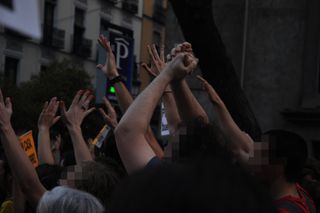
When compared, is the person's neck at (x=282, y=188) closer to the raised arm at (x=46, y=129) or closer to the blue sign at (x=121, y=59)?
the raised arm at (x=46, y=129)

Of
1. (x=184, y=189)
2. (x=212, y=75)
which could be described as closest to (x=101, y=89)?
(x=212, y=75)

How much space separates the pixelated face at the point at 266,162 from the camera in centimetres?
344

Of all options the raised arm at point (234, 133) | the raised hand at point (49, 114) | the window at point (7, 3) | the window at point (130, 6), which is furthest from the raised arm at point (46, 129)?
the window at point (130, 6)

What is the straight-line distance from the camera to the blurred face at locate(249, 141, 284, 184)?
3443 mm

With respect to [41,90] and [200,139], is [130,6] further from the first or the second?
[200,139]

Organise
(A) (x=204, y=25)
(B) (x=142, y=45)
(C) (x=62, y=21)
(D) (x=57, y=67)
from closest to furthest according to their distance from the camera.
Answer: (A) (x=204, y=25), (D) (x=57, y=67), (C) (x=62, y=21), (B) (x=142, y=45)

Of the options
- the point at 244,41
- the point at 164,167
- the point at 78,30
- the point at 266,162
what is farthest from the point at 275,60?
the point at 78,30

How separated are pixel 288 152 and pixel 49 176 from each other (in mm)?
1429

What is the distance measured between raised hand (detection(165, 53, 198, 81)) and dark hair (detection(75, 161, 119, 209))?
0.60m

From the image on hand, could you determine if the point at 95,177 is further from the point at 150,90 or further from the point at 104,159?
the point at 150,90

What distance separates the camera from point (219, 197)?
1133 mm

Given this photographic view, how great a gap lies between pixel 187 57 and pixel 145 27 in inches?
1553

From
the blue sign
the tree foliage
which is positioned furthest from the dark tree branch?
the tree foliage

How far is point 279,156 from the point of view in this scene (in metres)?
3.56
